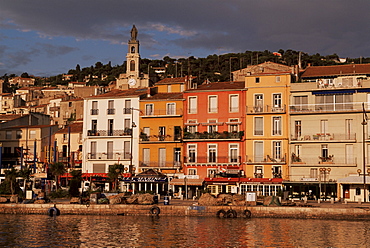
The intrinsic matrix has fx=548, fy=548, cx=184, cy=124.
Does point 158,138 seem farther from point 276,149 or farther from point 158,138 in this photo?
point 276,149

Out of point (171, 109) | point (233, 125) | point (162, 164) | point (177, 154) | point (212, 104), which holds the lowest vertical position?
point (162, 164)

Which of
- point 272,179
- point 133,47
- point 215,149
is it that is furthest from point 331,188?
point 133,47

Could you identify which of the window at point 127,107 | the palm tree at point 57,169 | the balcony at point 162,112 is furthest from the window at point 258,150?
the palm tree at point 57,169

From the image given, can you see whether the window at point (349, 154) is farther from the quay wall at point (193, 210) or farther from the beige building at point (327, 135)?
the quay wall at point (193, 210)

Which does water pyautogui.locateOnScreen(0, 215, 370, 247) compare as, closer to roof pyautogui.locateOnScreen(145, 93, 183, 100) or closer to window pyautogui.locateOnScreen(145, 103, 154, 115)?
window pyautogui.locateOnScreen(145, 103, 154, 115)

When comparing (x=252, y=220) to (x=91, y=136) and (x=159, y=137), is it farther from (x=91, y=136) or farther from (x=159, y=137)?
(x=91, y=136)

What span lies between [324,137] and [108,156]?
26571mm

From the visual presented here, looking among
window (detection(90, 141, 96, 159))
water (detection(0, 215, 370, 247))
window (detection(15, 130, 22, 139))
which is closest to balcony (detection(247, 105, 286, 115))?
water (detection(0, 215, 370, 247))

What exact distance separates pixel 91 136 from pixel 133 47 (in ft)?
242

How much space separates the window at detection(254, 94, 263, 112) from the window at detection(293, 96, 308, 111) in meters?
3.78

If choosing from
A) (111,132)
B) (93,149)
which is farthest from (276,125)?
(93,149)

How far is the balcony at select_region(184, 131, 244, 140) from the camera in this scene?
63031mm

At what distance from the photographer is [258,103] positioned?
63.5 m

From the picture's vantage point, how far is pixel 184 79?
237 feet
